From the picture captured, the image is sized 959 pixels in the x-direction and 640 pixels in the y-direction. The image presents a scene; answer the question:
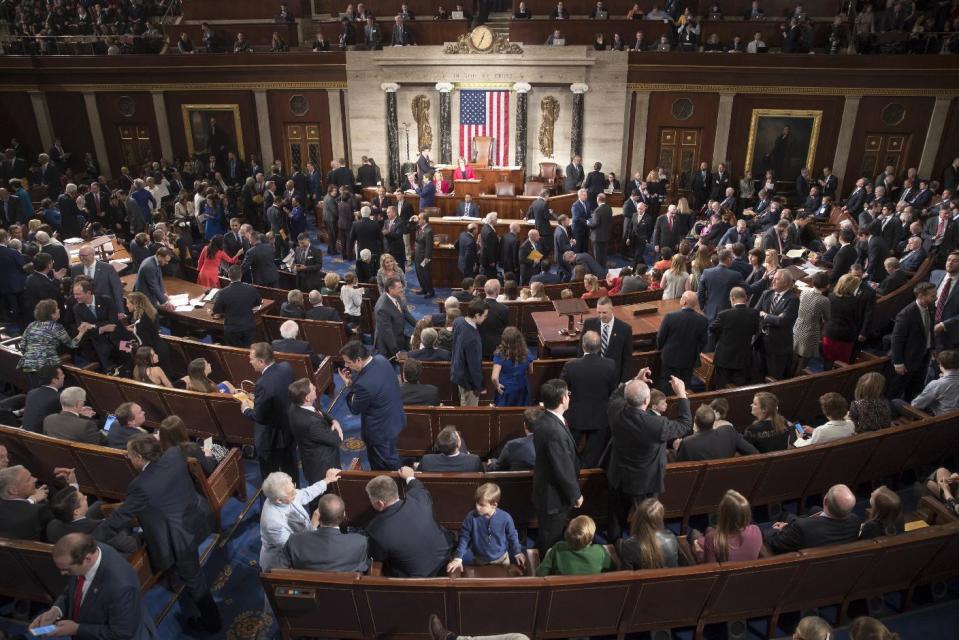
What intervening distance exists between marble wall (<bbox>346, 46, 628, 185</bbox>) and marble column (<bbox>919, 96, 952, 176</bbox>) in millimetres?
6708

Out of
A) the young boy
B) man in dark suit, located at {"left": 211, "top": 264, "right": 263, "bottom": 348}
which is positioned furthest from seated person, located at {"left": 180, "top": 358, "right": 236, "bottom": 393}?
the young boy

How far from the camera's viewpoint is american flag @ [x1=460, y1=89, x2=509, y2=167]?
1650cm

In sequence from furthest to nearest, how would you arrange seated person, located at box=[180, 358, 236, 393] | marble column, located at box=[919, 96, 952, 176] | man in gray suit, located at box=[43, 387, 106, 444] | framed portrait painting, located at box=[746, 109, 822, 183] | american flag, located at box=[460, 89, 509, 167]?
american flag, located at box=[460, 89, 509, 167] < framed portrait painting, located at box=[746, 109, 822, 183] < marble column, located at box=[919, 96, 952, 176] < seated person, located at box=[180, 358, 236, 393] < man in gray suit, located at box=[43, 387, 106, 444]

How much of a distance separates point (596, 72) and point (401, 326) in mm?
11304

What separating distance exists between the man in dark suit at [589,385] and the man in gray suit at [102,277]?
5.50m

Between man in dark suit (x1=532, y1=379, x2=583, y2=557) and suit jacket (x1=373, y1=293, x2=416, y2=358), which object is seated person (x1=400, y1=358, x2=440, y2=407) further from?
man in dark suit (x1=532, y1=379, x2=583, y2=557)

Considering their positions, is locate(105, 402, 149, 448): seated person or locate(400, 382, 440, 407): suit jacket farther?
locate(400, 382, 440, 407): suit jacket

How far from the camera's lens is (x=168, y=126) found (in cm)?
1789

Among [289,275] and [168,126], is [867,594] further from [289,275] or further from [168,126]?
[168,126]

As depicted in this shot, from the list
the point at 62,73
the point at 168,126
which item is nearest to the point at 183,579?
the point at 168,126

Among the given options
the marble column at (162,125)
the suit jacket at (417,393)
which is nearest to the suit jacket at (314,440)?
the suit jacket at (417,393)

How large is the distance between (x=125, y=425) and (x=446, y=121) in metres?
13.0

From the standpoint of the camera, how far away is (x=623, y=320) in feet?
24.7

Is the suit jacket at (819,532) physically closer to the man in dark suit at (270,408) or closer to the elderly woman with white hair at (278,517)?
the elderly woman with white hair at (278,517)
